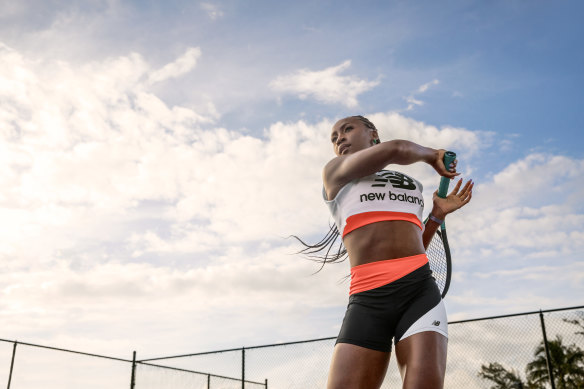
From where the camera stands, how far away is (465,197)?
295cm

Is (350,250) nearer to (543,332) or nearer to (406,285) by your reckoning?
(406,285)

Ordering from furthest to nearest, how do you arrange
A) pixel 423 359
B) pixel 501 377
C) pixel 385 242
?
pixel 501 377
pixel 385 242
pixel 423 359

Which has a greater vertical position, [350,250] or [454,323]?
[454,323]

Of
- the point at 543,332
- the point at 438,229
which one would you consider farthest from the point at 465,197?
the point at 543,332

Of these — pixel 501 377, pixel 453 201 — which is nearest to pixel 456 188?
pixel 453 201

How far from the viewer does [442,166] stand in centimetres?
241

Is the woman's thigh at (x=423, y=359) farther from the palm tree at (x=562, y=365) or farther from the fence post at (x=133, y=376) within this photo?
the fence post at (x=133, y=376)

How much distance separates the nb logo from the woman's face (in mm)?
250

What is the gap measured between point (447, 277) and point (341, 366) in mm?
1060

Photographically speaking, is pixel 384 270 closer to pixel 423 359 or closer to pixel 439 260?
pixel 423 359

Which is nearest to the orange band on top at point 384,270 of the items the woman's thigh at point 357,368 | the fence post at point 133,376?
the woman's thigh at point 357,368

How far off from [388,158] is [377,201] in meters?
0.25

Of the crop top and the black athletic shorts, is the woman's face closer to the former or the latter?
the crop top

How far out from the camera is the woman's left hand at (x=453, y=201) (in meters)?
2.95
